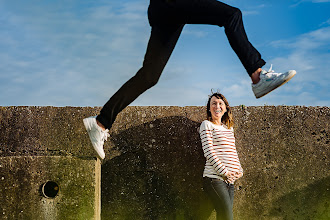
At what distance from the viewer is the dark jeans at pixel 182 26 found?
2.75 m

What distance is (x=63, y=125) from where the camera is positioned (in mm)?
4379

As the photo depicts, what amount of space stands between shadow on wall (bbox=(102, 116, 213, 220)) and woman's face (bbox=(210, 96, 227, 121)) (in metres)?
0.49

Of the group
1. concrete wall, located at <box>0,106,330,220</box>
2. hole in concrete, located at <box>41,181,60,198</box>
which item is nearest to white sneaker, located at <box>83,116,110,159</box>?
hole in concrete, located at <box>41,181,60,198</box>

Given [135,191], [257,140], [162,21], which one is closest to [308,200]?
[257,140]

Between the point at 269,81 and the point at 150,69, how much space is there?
94 centimetres

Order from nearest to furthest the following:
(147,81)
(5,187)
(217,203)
Answer: (147,81) → (5,187) → (217,203)

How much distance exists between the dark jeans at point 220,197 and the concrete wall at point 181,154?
0.59 m

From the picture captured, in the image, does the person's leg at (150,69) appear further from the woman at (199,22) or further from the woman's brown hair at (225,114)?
the woman's brown hair at (225,114)

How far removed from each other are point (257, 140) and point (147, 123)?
52.5 inches

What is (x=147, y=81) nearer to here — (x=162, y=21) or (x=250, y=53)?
(x=162, y=21)

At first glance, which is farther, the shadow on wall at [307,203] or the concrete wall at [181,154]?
the shadow on wall at [307,203]

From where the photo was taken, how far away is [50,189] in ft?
11.5

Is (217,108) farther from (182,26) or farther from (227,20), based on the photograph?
(227,20)

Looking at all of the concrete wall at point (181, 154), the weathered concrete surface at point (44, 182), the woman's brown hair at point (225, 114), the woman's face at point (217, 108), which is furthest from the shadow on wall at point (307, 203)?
the weathered concrete surface at point (44, 182)
